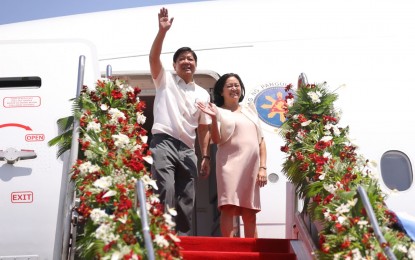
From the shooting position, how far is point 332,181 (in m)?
5.36

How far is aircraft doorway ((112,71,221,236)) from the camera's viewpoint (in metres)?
7.89

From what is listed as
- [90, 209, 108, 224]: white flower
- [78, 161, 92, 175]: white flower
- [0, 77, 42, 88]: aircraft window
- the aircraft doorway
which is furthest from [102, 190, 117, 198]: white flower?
the aircraft doorway

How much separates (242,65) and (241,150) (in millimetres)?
1504

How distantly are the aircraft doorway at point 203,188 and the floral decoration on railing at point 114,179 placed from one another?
1699 mm

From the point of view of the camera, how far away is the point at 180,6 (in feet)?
29.5

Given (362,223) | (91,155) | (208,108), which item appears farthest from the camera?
(208,108)

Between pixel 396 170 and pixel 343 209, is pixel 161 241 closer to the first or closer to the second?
pixel 343 209

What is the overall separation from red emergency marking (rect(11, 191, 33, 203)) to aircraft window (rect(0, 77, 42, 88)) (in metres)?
1.03

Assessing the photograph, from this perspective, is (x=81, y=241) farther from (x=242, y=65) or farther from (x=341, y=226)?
(x=242, y=65)

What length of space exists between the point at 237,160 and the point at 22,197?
1939 mm

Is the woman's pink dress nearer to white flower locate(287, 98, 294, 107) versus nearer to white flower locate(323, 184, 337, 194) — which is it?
white flower locate(287, 98, 294, 107)

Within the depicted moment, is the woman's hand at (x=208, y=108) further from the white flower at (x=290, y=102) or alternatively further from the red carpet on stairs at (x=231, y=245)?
the red carpet on stairs at (x=231, y=245)

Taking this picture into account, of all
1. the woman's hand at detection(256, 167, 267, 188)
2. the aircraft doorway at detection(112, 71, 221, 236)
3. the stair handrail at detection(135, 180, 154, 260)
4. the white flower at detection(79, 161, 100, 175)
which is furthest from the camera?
the aircraft doorway at detection(112, 71, 221, 236)

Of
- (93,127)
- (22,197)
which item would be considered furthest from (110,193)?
(22,197)
